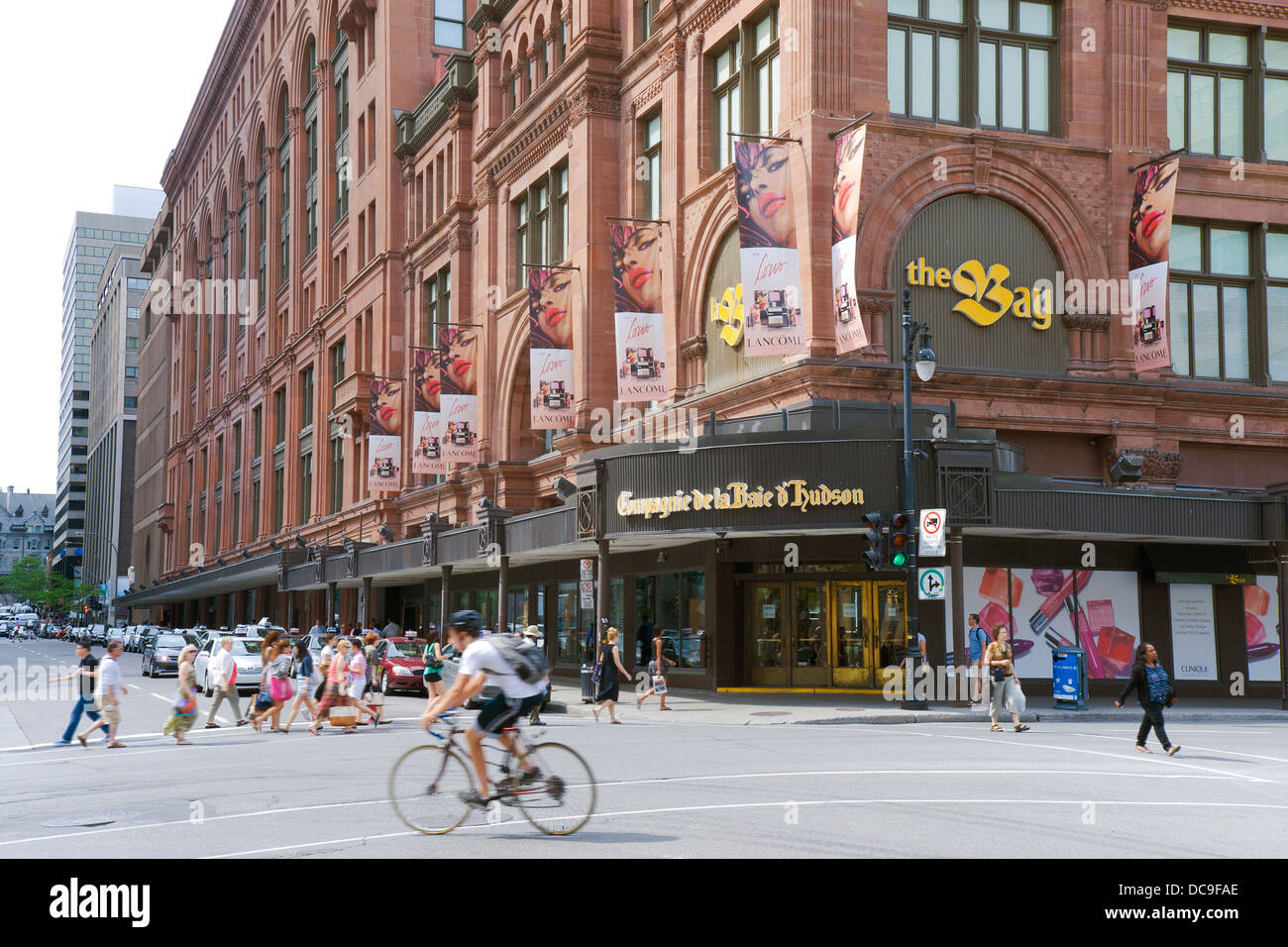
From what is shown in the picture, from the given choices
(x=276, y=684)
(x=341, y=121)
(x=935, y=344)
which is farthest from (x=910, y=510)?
(x=341, y=121)

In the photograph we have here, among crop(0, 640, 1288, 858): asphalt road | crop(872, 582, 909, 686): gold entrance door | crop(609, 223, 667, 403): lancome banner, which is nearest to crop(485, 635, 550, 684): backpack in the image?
crop(0, 640, 1288, 858): asphalt road

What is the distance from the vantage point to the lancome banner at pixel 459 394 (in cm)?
4694

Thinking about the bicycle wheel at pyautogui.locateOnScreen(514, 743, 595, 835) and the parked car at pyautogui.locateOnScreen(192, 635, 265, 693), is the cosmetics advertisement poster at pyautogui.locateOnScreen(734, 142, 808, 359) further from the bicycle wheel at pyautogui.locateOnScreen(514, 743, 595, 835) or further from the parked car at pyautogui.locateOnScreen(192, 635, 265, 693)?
the bicycle wheel at pyautogui.locateOnScreen(514, 743, 595, 835)

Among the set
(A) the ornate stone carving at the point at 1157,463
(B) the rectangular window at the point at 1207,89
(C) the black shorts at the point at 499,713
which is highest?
(B) the rectangular window at the point at 1207,89

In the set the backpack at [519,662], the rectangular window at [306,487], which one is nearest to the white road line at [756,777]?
the backpack at [519,662]

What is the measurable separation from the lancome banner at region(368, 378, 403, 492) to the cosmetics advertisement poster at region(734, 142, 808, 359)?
2862 centimetres

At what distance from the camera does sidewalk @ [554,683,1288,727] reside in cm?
2477

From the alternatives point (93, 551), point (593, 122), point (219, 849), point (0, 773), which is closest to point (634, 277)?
point (593, 122)

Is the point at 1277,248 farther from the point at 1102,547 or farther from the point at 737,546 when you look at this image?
the point at 737,546

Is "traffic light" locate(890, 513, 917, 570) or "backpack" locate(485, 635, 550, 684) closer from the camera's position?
"backpack" locate(485, 635, 550, 684)

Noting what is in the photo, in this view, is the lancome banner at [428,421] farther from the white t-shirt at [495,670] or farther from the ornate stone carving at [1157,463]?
the white t-shirt at [495,670]

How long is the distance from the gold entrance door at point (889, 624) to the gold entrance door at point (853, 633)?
12cm

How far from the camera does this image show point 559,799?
10750mm

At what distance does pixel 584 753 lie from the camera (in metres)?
17.7
